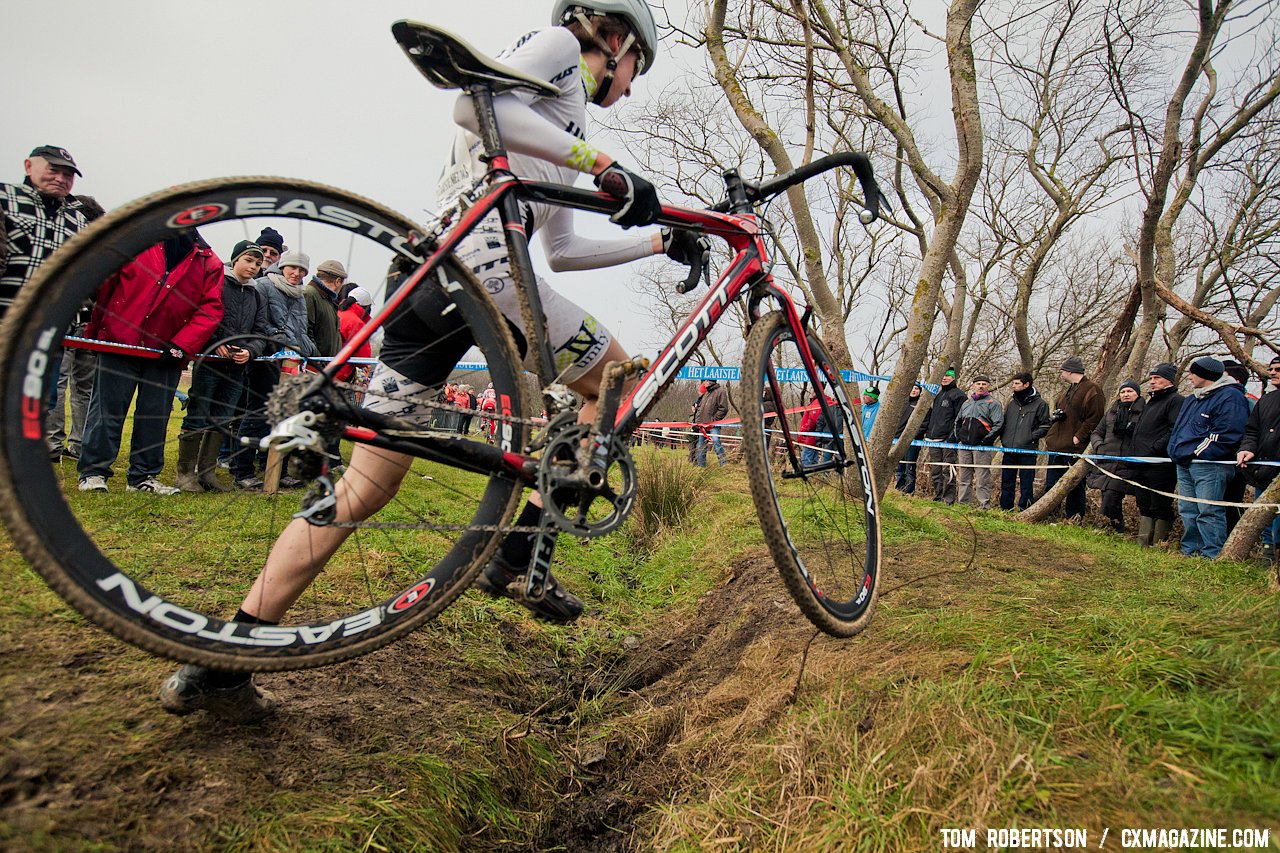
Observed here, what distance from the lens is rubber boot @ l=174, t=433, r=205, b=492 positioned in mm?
5004

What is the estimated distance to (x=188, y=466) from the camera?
5219mm

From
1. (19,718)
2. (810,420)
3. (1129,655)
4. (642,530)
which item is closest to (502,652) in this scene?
(19,718)

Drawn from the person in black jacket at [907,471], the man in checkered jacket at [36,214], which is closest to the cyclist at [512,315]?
the man in checkered jacket at [36,214]

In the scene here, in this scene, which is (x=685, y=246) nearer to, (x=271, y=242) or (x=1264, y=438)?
(x=271, y=242)

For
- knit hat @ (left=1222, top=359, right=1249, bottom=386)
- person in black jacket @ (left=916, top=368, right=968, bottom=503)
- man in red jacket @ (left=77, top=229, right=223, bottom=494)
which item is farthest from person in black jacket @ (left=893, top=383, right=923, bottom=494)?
man in red jacket @ (left=77, top=229, right=223, bottom=494)

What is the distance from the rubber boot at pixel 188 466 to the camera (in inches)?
197

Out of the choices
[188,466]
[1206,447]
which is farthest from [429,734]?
[1206,447]

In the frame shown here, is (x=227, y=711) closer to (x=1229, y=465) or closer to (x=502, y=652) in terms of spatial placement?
(x=502, y=652)

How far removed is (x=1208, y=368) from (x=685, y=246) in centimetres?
690

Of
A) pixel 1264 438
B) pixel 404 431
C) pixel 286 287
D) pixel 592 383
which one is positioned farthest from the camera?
pixel 1264 438

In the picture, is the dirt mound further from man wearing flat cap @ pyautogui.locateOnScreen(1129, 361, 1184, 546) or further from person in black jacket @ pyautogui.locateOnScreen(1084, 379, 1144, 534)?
person in black jacket @ pyautogui.locateOnScreen(1084, 379, 1144, 534)

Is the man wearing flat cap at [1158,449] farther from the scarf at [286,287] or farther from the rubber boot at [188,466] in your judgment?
the rubber boot at [188,466]

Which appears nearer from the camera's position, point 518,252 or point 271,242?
point 518,252

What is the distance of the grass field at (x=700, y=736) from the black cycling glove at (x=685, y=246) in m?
1.76
